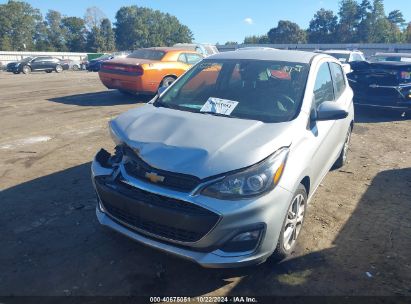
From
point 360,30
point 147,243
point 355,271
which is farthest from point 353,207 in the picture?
point 360,30

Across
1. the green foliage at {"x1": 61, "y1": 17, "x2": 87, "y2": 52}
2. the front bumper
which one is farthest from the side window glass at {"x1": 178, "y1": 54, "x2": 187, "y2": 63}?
the green foliage at {"x1": 61, "y1": 17, "x2": 87, "y2": 52}

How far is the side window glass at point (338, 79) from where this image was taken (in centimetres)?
473

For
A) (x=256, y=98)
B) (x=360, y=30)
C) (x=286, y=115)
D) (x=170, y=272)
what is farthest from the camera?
(x=360, y=30)

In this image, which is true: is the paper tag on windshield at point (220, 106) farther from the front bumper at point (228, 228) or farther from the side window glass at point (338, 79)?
the side window glass at point (338, 79)

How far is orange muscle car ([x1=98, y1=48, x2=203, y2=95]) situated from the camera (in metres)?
10.3

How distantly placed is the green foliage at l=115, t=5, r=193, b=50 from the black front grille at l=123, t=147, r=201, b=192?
114866 millimetres

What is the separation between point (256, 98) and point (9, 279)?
2.85 metres

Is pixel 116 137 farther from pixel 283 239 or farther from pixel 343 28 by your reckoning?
pixel 343 28

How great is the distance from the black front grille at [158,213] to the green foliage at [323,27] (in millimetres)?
119612

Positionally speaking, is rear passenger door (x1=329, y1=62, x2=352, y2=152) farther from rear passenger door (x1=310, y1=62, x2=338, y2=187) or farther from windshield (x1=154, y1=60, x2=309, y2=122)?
windshield (x1=154, y1=60, x2=309, y2=122)

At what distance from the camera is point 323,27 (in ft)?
379

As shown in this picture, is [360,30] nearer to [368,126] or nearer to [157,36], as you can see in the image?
[157,36]

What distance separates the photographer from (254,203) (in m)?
2.59

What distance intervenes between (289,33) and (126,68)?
109 m
